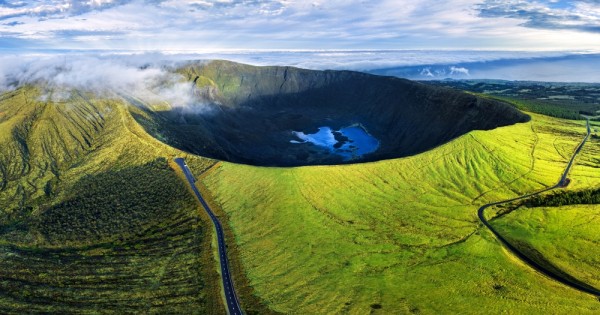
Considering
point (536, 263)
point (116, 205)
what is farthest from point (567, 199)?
point (116, 205)

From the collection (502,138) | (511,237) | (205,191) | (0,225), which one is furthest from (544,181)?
(0,225)

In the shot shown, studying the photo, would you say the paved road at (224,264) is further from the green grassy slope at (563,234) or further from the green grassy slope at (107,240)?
the green grassy slope at (563,234)

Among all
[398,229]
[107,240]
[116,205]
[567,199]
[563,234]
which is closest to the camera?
[563,234]

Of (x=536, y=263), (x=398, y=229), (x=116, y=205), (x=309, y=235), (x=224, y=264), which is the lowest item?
(x=224, y=264)

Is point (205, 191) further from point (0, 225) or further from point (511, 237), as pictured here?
point (511, 237)

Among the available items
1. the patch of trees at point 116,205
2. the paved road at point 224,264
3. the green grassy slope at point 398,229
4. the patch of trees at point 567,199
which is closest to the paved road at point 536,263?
the green grassy slope at point 398,229

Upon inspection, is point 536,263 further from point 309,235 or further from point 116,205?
point 116,205

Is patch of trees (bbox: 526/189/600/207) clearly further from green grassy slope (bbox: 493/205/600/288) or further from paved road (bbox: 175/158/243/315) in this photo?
paved road (bbox: 175/158/243/315)
